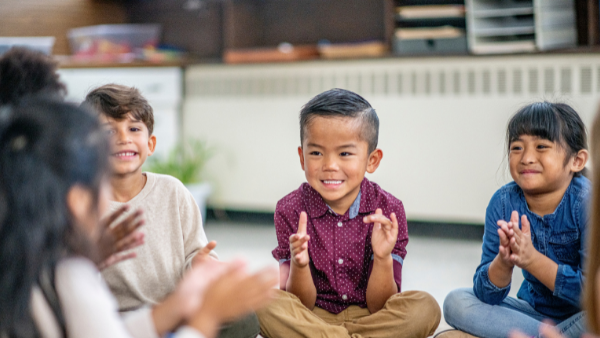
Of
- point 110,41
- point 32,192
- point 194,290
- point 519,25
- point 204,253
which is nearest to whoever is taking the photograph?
point 32,192

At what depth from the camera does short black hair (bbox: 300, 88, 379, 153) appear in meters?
1.43

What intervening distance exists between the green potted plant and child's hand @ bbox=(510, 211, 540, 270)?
6.31 feet

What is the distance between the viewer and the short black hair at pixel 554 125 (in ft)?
4.49

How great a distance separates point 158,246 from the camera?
135cm

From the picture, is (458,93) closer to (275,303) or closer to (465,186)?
(465,186)

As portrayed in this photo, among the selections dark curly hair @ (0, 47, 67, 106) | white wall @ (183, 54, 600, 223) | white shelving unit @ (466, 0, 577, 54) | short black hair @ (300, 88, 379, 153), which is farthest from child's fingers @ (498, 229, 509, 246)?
white shelving unit @ (466, 0, 577, 54)

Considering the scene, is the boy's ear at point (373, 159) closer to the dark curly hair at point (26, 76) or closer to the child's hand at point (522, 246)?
the child's hand at point (522, 246)

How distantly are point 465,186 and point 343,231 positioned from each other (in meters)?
1.37

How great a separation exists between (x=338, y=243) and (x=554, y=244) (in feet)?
1.61

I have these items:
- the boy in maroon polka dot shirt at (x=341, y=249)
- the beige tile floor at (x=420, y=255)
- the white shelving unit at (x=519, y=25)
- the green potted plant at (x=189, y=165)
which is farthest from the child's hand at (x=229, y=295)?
the green potted plant at (x=189, y=165)

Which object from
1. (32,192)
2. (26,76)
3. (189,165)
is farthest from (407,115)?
(32,192)

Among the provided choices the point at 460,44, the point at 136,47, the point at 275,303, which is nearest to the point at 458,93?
the point at 460,44

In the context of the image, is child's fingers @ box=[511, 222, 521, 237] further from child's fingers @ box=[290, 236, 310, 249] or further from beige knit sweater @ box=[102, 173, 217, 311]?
beige knit sweater @ box=[102, 173, 217, 311]

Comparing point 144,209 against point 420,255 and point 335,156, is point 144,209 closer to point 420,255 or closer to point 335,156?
point 335,156
